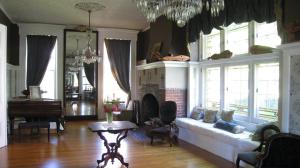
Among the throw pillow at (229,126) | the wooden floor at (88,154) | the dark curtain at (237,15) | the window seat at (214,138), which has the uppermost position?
the dark curtain at (237,15)

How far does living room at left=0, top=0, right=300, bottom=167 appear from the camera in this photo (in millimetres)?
4562

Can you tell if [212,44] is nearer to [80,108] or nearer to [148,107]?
[148,107]

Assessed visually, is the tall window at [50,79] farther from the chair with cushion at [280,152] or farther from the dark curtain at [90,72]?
the chair with cushion at [280,152]

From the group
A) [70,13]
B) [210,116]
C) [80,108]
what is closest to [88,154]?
[210,116]

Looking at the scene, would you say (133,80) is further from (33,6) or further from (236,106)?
(236,106)

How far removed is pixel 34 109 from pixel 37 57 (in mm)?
3103

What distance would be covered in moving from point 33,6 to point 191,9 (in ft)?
17.7

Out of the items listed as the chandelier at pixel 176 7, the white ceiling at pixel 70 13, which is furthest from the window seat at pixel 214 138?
the white ceiling at pixel 70 13

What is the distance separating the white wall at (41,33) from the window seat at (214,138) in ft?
15.8

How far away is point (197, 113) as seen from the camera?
21.2 ft

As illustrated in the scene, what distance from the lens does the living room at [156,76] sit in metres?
4.56

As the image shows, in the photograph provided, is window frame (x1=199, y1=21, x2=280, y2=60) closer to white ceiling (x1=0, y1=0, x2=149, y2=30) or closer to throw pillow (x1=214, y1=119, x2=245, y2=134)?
throw pillow (x1=214, y1=119, x2=245, y2=134)

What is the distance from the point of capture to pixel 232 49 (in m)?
5.75

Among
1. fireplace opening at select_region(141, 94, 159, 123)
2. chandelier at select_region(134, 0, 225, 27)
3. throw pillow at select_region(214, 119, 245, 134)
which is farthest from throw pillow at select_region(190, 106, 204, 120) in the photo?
chandelier at select_region(134, 0, 225, 27)
